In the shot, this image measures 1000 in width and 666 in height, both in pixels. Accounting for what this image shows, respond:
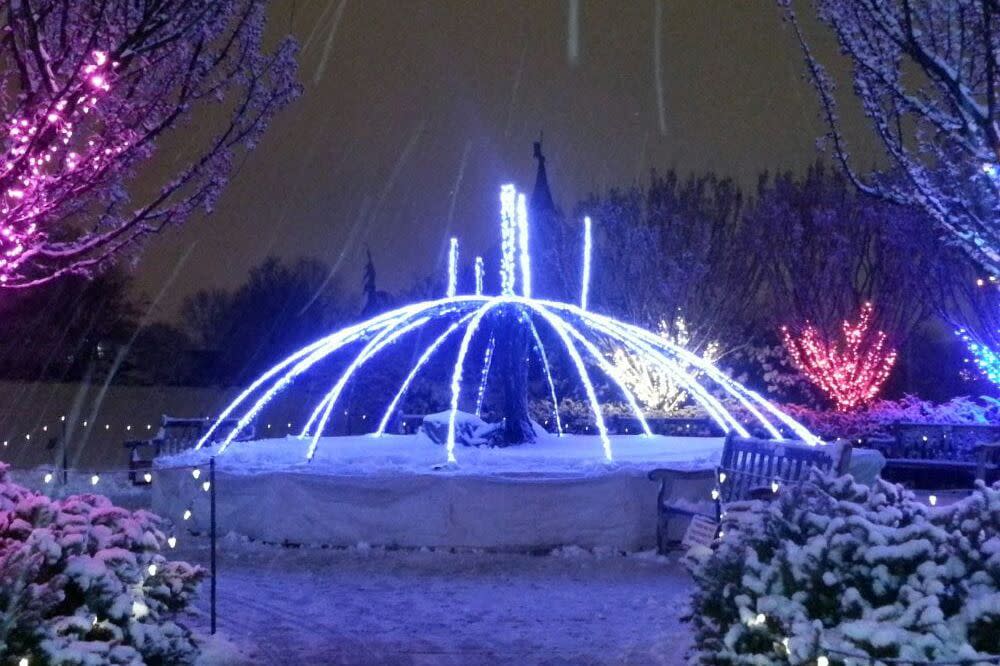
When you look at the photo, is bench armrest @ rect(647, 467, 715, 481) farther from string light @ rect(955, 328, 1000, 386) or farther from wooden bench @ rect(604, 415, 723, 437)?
string light @ rect(955, 328, 1000, 386)

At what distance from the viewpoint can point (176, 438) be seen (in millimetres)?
20906

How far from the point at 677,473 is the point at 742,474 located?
92cm

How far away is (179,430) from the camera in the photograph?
22.7 metres

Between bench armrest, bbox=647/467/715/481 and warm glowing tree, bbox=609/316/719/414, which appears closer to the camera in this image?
bench armrest, bbox=647/467/715/481

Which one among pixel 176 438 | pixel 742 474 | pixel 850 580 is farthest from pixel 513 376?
pixel 850 580

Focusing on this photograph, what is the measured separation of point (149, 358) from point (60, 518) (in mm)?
39299

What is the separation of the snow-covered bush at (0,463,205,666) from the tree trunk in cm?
846

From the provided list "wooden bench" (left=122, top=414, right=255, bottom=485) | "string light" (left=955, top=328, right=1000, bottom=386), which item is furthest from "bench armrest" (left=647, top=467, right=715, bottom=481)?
"string light" (left=955, top=328, right=1000, bottom=386)

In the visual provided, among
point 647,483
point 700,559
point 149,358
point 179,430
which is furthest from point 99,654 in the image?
point 149,358

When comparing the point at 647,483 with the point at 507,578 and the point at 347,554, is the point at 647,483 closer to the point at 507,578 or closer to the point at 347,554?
the point at 507,578

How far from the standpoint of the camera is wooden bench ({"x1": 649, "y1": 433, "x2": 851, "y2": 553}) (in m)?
9.27

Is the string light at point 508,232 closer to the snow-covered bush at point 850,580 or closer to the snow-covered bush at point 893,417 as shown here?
the snow-covered bush at point 850,580

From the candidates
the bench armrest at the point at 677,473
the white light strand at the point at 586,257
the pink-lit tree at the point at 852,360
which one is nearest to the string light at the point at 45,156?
the bench armrest at the point at 677,473

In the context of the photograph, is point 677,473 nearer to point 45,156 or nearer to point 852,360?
point 45,156
